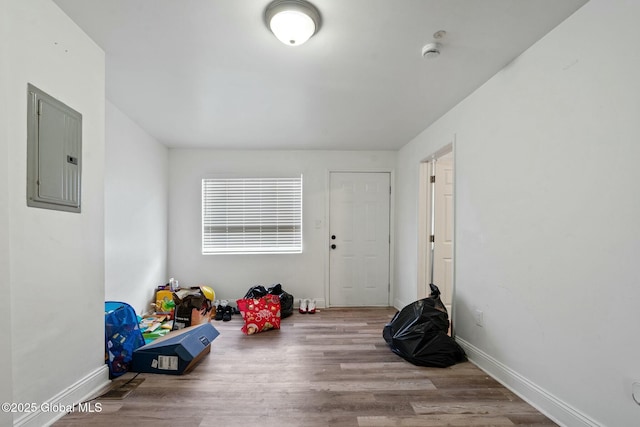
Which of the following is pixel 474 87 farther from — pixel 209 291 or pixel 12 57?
pixel 209 291

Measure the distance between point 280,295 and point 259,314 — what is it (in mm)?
639

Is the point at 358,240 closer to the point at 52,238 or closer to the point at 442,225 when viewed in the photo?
the point at 442,225

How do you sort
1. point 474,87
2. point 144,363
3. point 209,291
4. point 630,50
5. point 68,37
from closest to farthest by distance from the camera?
point 630,50 → point 68,37 → point 144,363 → point 474,87 → point 209,291

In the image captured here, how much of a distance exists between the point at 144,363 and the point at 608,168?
328 cm

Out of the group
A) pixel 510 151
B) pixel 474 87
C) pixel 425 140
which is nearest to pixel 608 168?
pixel 510 151

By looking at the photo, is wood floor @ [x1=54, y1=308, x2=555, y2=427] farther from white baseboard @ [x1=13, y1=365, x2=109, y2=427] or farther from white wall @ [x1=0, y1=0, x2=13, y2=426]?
white wall @ [x1=0, y1=0, x2=13, y2=426]

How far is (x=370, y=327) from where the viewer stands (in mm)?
3596

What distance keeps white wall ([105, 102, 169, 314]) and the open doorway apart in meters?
3.37

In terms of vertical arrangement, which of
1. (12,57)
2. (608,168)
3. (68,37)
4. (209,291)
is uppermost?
(68,37)

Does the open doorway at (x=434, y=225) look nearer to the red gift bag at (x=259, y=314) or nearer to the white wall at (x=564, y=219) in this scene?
the white wall at (x=564, y=219)

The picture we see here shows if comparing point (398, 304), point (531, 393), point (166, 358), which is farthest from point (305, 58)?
point (398, 304)

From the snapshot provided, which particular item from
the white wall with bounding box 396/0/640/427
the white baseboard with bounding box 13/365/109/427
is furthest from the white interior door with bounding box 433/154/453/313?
the white baseboard with bounding box 13/365/109/427

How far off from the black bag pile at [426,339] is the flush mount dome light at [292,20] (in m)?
2.38

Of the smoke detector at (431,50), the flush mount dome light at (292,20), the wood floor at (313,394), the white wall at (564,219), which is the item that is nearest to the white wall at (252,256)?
the wood floor at (313,394)
